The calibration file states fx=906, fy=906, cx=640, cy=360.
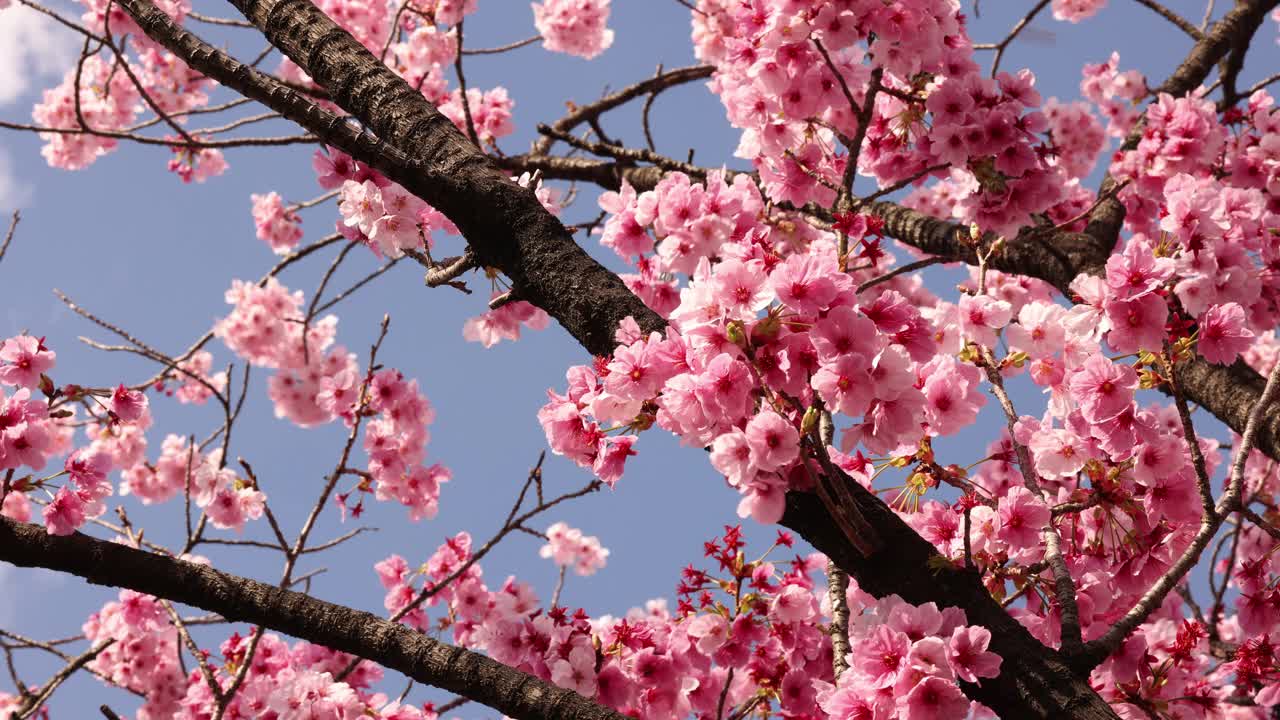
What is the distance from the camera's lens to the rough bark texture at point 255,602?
2318 mm

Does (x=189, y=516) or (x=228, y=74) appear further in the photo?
(x=189, y=516)

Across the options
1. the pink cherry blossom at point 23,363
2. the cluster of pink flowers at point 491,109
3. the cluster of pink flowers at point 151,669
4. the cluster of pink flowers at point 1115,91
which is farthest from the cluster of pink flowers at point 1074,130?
the cluster of pink flowers at point 151,669

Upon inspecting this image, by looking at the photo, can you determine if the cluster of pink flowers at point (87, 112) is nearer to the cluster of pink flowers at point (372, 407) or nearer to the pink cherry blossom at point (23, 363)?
the cluster of pink flowers at point (372, 407)

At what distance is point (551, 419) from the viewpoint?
2004 millimetres

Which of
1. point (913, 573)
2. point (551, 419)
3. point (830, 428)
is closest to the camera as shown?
point (913, 573)

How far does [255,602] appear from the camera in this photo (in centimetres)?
242

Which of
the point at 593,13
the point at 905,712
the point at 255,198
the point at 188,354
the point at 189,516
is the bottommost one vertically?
the point at 905,712

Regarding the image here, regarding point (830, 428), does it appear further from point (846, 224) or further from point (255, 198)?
point (255, 198)

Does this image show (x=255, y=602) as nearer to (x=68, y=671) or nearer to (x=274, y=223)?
(x=68, y=671)

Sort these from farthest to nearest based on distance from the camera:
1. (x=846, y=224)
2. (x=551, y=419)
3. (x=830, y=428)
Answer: (x=830, y=428), (x=846, y=224), (x=551, y=419)

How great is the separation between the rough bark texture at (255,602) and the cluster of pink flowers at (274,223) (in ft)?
19.1

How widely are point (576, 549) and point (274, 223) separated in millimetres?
3914

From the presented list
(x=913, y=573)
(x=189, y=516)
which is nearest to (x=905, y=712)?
(x=913, y=573)

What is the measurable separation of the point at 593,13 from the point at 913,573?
6870mm
